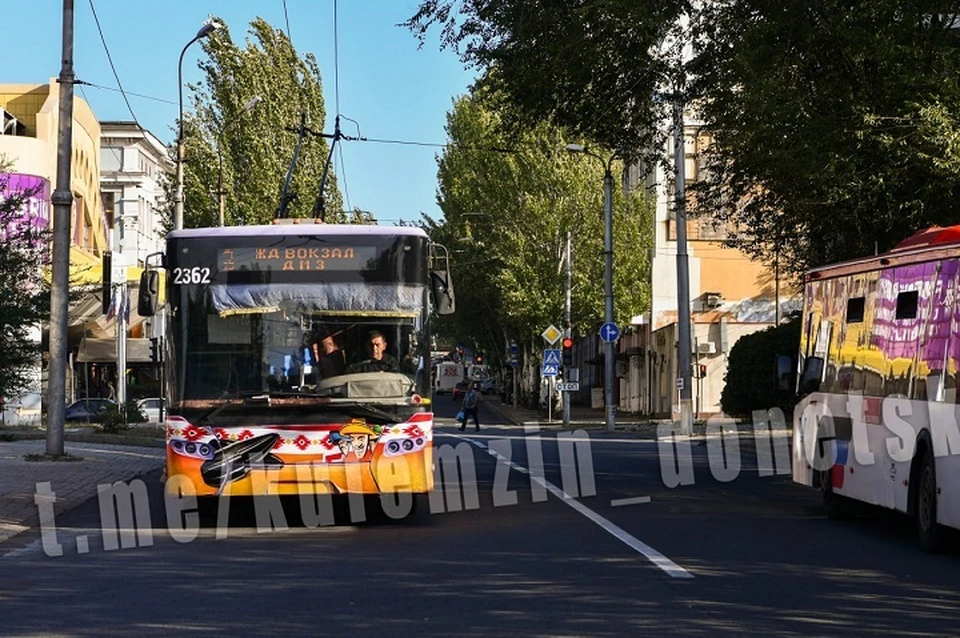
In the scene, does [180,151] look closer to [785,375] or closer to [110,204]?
[785,375]

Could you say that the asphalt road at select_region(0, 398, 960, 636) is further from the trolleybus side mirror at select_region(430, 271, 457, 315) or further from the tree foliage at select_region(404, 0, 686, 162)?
the tree foliage at select_region(404, 0, 686, 162)

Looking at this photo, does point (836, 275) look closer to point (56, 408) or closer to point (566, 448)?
point (56, 408)

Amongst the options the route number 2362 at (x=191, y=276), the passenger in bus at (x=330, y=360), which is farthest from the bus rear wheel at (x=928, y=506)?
the route number 2362 at (x=191, y=276)

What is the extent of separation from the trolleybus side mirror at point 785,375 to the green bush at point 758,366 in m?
23.8

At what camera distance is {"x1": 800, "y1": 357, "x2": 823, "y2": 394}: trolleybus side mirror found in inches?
722

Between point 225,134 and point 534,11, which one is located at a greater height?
point 225,134

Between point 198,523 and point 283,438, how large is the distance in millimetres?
1712

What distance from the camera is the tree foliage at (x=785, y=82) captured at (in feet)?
64.1

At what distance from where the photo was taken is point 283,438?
53.0 feet

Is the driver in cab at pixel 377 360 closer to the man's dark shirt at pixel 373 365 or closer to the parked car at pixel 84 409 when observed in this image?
the man's dark shirt at pixel 373 365

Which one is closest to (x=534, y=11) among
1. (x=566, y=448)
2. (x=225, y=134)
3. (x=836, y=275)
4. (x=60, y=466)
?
(x=836, y=275)

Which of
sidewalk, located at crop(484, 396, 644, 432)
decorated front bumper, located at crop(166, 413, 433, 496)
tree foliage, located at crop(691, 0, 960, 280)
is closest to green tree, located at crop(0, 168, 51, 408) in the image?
tree foliage, located at crop(691, 0, 960, 280)

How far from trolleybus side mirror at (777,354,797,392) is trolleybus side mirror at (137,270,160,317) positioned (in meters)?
7.22

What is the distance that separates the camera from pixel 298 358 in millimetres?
16375
